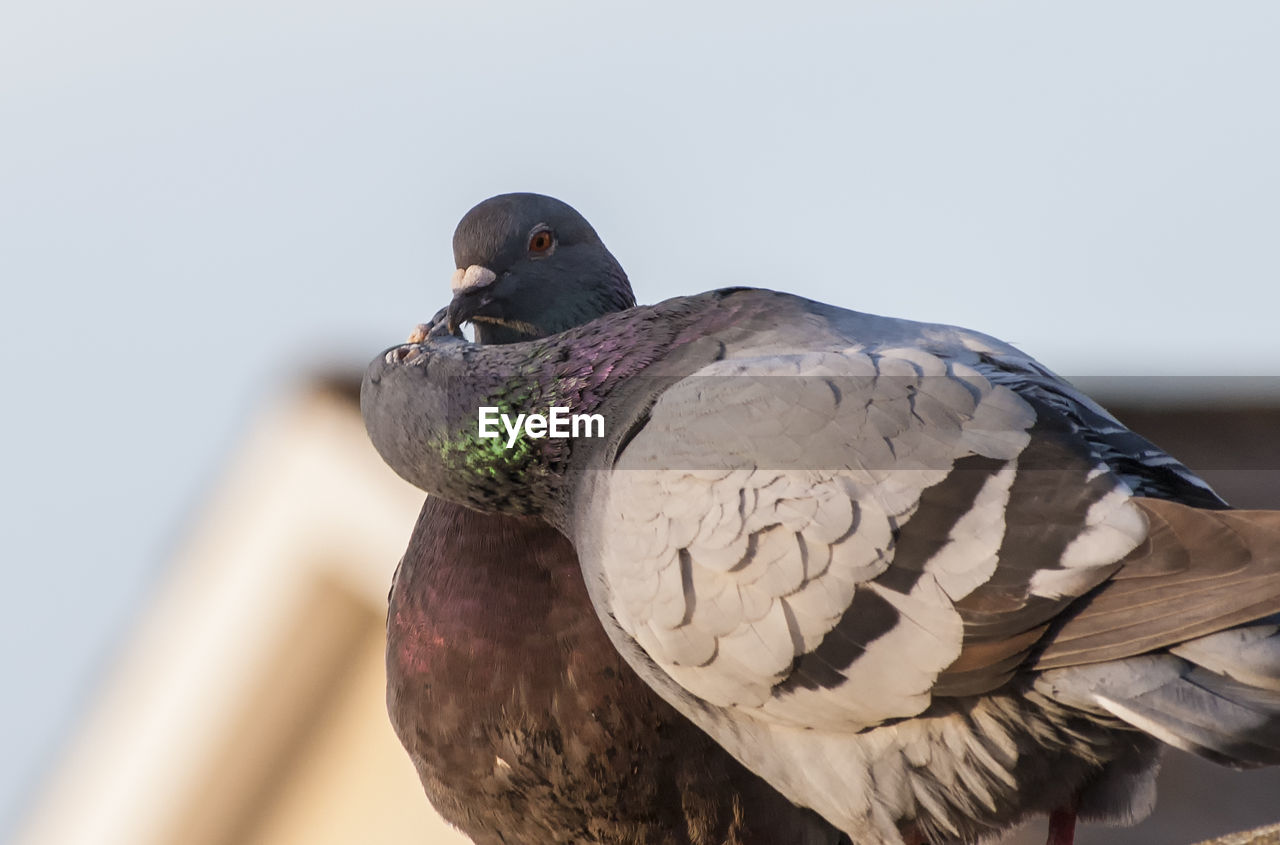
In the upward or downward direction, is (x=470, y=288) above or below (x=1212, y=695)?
below

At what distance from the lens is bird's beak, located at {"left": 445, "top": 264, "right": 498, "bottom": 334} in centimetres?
345

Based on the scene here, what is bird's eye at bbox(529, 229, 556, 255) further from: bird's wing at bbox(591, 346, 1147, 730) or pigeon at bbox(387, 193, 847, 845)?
bird's wing at bbox(591, 346, 1147, 730)

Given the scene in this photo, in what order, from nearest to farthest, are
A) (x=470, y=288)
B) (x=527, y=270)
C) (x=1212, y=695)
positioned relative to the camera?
1. (x=1212, y=695)
2. (x=470, y=288)
3. (x=527, y=270)

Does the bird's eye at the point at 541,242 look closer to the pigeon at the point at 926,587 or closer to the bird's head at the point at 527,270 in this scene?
the bird's head at the point at 527,270

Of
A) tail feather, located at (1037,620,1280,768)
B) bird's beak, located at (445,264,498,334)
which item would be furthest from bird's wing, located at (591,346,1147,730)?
bird's beak, located at (445,264,498,334)

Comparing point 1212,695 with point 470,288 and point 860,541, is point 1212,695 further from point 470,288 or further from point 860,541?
point 470,288

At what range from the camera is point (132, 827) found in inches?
186

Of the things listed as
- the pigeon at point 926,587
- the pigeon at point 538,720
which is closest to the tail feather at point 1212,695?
the pigeon at point 926,587

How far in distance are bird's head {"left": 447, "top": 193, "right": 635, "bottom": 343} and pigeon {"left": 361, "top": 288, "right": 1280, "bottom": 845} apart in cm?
91

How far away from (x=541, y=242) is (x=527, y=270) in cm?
10

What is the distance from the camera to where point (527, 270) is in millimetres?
3590

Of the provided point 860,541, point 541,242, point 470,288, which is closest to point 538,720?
point 860,541

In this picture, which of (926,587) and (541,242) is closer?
(926,587)

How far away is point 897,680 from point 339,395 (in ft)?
9.13
